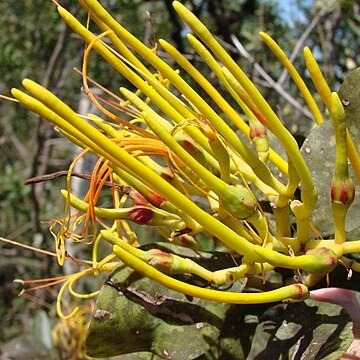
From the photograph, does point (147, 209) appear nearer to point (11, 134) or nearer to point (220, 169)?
point (220, 169)

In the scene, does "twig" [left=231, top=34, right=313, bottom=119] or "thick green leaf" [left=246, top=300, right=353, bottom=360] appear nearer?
"thick green leaf" [left=246, top=300, right=353, bottom=360]

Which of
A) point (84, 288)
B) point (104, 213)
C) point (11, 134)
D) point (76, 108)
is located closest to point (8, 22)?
point (76, 108)

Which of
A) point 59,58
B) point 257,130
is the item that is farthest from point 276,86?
point 257,130

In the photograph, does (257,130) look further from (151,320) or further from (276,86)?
(276,86)

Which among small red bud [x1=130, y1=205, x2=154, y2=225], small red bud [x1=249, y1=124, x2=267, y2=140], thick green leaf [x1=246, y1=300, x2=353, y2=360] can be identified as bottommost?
thick green leaf [x1=246, y1=300, x2=353, y2=360]

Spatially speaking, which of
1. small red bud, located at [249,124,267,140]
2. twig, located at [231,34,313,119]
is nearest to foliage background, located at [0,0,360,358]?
twig, located at [231,34,313,119]

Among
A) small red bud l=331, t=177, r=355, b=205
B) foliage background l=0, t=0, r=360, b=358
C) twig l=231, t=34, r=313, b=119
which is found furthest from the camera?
foliage background l=0, t=0, r=360, b=358

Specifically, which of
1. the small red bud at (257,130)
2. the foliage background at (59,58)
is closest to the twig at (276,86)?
the foliage background at (59,58)

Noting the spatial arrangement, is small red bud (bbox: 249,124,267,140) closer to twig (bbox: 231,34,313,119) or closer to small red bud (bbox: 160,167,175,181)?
small red bud (bbox: 160,167,175,181)
